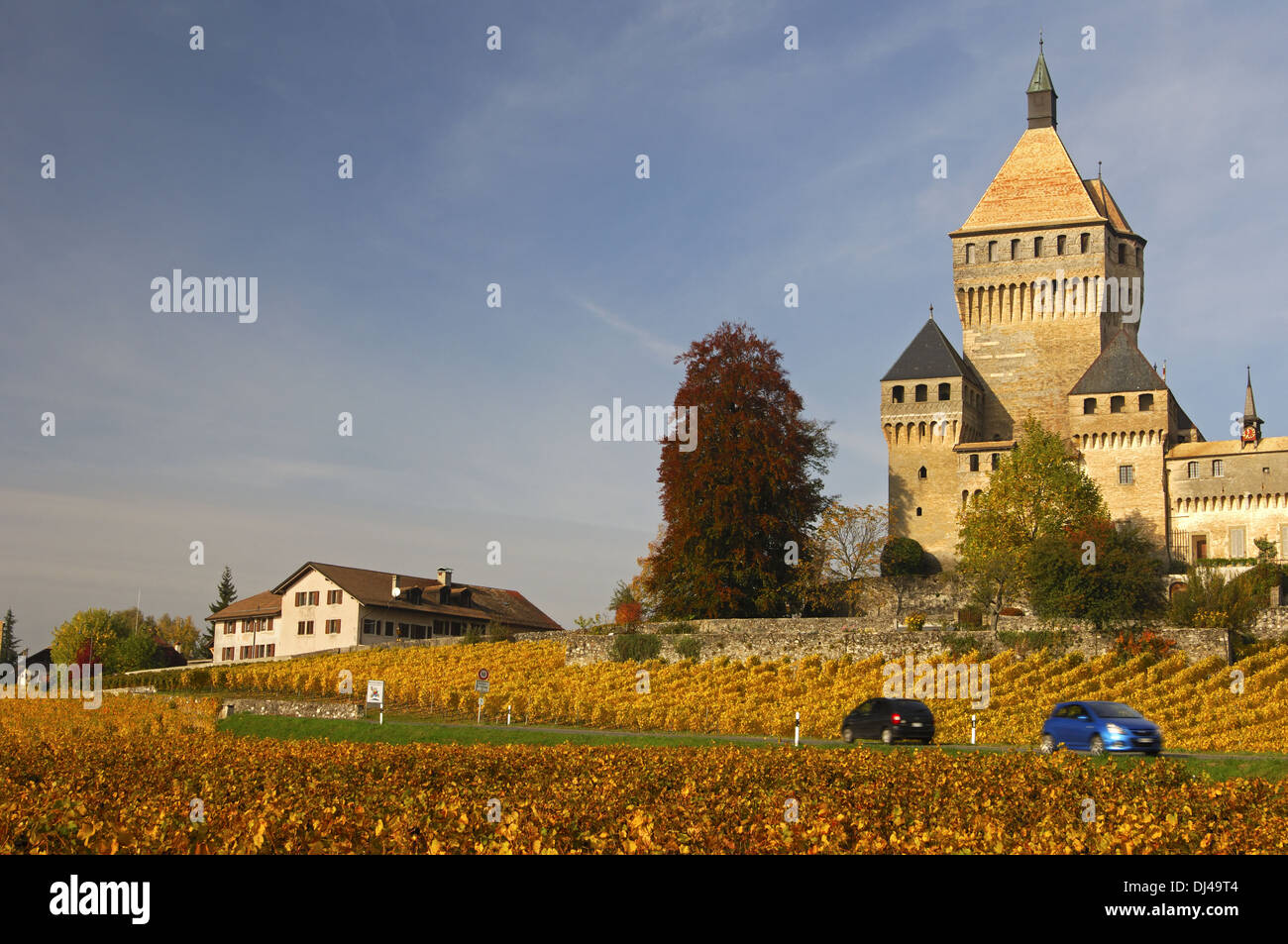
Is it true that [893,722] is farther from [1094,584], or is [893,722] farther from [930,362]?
[930,362]

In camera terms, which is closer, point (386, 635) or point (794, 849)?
point (794, 849)

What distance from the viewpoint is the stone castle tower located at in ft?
212

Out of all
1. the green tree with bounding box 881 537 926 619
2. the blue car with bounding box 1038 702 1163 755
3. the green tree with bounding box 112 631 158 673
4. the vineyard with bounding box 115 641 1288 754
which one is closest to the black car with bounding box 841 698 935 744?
the vineyard with bounding box 115 641 1288 754

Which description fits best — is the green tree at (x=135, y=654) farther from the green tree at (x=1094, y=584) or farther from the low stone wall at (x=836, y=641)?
the green tree at (x=1094, y=584)

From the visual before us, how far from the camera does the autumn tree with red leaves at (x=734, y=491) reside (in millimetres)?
53719

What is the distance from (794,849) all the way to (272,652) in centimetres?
7221

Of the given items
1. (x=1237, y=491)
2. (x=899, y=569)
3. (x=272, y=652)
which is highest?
(x=1237, y=491)

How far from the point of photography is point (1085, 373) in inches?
2623

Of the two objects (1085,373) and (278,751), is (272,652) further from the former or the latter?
(278,751)

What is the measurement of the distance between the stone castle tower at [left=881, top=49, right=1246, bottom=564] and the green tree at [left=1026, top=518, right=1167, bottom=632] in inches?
727

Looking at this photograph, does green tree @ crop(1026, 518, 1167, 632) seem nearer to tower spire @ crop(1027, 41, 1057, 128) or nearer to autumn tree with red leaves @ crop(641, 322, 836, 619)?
autumn tree with red leaves @ crop(641, 322, 836, 619)

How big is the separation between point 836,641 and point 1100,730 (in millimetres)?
19770

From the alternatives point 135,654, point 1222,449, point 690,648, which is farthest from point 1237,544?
point 135,654
